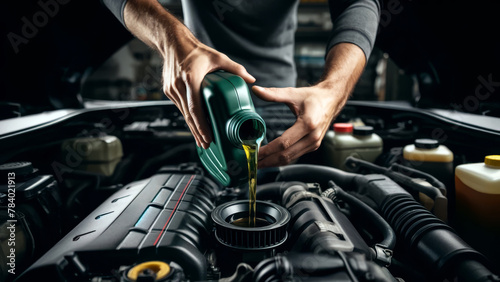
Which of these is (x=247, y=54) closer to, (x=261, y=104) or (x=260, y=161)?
(x=261, y=104)

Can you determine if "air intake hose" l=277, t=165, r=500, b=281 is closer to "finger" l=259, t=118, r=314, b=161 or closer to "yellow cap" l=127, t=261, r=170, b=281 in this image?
"finger" l=259, t=118, r=314, b=161

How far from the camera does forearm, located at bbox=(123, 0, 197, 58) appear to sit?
0.86 metres

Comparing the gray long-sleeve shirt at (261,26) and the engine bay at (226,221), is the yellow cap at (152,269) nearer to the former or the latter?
the engine bay at (226,221)

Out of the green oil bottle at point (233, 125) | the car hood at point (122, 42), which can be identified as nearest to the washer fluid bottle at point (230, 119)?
the green oil bottle at point (233, 125)

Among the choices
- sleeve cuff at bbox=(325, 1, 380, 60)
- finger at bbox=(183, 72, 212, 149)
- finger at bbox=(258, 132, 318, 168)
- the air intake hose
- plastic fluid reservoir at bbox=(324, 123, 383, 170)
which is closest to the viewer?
the air intake hose

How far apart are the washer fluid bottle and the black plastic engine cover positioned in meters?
0.16

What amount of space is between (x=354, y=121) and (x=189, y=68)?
109cm

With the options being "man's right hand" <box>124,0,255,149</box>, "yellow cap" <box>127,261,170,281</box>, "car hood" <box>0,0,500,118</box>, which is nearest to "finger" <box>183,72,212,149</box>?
"man's right hand" <box>124,0,255,149</box>

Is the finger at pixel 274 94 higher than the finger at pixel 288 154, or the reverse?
the finger at pixel 274 94

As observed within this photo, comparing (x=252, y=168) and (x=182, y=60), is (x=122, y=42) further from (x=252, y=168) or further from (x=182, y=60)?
(x=252, y=168)

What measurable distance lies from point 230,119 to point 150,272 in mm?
317

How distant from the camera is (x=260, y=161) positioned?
852 mm

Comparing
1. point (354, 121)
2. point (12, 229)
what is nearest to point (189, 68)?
Result: point (12, 229)

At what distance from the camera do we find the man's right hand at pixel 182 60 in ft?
2.40
